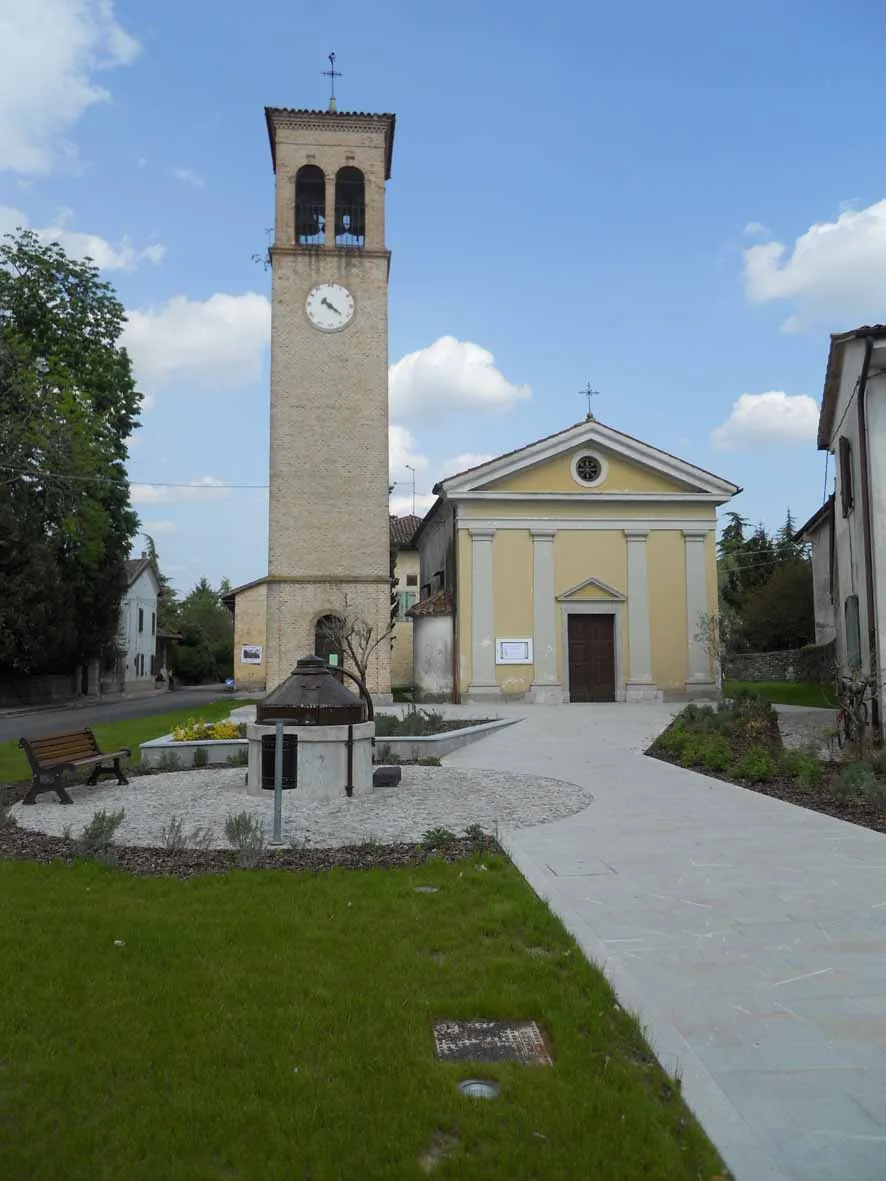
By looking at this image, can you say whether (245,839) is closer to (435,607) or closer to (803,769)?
(803,769)

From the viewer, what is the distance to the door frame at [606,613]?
25.6m

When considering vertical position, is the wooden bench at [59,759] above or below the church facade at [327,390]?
below

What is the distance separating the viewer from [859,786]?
9.84 metres

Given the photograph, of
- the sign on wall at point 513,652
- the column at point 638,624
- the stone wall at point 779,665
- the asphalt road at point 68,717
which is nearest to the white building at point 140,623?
the asphalt road at point 68,717

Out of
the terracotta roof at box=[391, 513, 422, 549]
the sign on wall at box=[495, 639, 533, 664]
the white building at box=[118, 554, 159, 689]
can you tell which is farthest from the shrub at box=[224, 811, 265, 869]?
the white building at box=[118, 554, 159, 689]

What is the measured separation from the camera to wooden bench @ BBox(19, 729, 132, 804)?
992cm

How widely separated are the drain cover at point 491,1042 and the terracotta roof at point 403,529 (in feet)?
127

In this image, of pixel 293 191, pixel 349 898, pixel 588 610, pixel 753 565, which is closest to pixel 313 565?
pixel 588 610

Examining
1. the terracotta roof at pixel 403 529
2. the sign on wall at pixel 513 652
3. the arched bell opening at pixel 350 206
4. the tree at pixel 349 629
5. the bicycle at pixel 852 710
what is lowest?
the bicycle at pixel 852 710

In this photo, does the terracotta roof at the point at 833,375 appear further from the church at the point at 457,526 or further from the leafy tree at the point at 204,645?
the leafy tree at the point at 204,645

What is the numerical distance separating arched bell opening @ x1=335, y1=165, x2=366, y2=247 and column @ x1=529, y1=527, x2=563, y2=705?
37.4ft

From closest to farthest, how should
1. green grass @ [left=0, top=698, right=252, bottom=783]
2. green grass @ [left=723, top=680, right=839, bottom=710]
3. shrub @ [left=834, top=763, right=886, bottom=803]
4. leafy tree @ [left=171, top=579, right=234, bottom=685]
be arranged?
shrub @ [left=834, top=763, right=886, bottom=803] → green grass @ [left=0, top=698, right=252, bottom=783] → green grass @ [left=723, top=680, right=839, bottom=710] → leafy tree @ [left=171, top=579, right=234, bottom=685]

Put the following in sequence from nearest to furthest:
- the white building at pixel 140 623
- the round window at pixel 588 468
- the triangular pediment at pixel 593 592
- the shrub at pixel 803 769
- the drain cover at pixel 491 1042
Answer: the drain cover at pixel 491 1042
the shrub at pixel 803 769
the triangular pediment at pixel 593 592
the round window at pixel 588 468
the white building at pixel 140 623

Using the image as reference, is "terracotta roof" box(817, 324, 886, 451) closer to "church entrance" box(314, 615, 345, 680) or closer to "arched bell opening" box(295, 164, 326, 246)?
"church entrance" box(314, 615, 345, 680)
